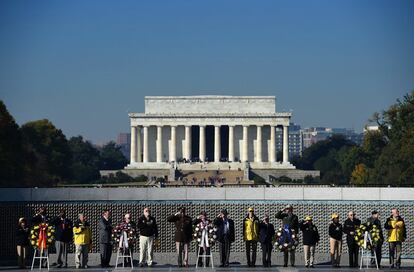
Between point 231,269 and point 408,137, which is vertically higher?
point 408,137

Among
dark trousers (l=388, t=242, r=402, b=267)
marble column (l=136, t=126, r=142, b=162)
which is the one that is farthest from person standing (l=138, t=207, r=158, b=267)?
marble column (l=136, t=126, r=142, b=162)

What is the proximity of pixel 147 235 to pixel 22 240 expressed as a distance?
3752mm

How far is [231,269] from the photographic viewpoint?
143 ft

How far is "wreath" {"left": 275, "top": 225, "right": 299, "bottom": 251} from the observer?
44375 millimetres

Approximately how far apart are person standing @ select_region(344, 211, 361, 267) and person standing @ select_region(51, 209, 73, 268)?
27.1 feet

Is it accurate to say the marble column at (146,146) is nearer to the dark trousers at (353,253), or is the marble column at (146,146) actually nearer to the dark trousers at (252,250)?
the dark trousers at (252,250)

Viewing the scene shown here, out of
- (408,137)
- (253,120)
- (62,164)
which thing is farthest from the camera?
(253,120)

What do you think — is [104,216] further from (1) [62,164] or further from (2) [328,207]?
(1) [62,164]

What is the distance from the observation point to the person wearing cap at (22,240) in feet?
145

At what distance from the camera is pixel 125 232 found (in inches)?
1735

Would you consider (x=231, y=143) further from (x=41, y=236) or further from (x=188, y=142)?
(x=41, y=236)

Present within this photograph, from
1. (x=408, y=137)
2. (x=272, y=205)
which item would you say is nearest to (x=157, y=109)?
(x=408, y=137)

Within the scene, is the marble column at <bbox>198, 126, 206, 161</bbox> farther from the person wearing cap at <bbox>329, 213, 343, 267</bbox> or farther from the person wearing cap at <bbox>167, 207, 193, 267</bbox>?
Result: the person wearing cap at <bbox>167, 207, 193, 267</bbox>

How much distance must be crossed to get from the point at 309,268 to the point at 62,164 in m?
84.4
